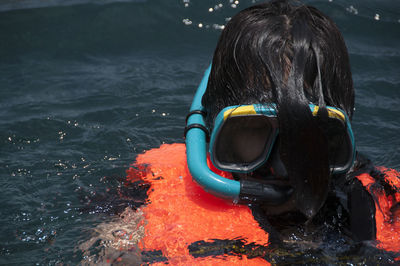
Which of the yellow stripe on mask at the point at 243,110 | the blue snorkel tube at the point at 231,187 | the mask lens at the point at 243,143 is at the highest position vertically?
the yellow stripe on mask at the point at 243,110

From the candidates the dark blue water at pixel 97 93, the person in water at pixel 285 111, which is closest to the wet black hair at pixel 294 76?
the person in water at pixel 285 111

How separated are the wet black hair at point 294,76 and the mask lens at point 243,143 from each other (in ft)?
0.31

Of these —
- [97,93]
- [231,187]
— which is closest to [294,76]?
[231,187]

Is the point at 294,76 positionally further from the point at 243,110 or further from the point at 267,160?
the point at 267,160

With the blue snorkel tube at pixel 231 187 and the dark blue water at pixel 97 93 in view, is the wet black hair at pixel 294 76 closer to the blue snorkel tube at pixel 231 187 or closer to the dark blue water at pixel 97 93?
the blue snorkel tube at pixel 231 187

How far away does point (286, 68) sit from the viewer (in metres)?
1.83

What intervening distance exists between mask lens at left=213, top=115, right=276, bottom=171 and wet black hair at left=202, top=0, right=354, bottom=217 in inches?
3.7

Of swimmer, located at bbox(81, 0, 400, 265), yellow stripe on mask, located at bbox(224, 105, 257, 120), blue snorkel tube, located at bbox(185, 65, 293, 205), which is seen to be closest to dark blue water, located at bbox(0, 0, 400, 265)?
swimmer, located at bbox(81, 0, 400, 265)

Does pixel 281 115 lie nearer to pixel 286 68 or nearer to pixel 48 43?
pixel 286 68

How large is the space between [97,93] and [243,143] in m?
2.63

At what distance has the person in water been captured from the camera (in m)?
1.80

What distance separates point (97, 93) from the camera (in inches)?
171

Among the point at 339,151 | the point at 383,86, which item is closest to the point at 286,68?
the point at 339,151

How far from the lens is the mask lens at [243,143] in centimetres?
191
